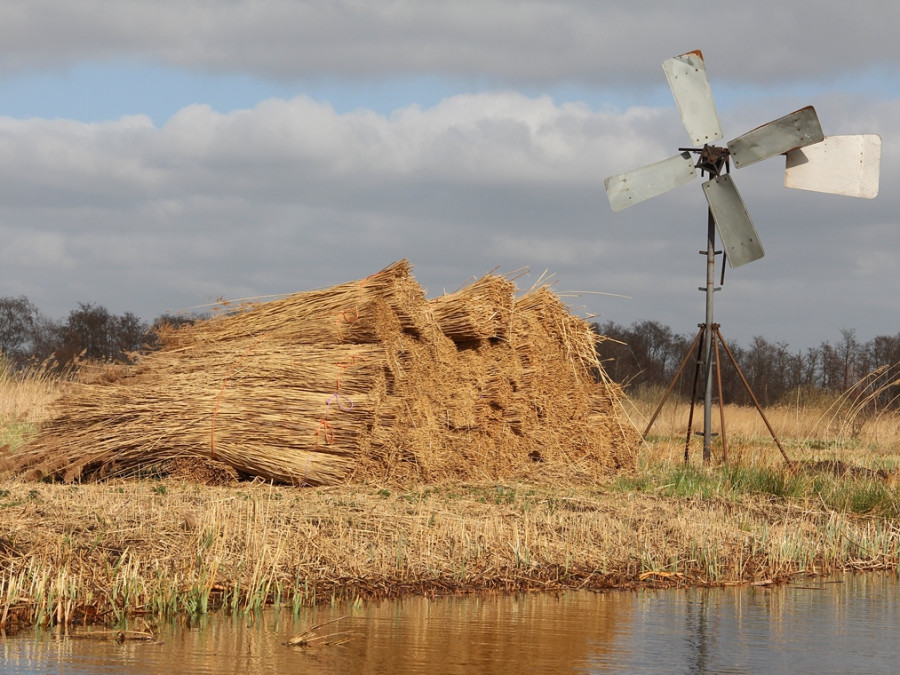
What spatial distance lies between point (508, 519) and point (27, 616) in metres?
4.40

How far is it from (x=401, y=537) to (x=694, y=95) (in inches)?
381

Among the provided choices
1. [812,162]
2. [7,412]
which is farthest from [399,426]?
[7,412]

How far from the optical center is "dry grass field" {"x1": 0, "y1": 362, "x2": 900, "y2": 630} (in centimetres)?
715

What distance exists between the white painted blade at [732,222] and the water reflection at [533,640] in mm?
8212

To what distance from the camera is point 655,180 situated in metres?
16.0

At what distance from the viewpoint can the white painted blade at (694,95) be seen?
1589cm

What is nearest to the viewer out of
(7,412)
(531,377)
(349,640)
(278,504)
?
(349,640)

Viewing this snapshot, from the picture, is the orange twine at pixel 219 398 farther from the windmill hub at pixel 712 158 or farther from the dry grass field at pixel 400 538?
the windmill hub at pixel 712 158

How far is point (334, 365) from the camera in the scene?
→ 39.5 ft

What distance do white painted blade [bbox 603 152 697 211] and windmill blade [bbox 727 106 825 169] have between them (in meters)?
0.68

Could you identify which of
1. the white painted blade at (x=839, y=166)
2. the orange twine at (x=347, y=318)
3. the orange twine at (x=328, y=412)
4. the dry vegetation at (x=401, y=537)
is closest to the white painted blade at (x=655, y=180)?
the white painted blade at (x=839, y=166)

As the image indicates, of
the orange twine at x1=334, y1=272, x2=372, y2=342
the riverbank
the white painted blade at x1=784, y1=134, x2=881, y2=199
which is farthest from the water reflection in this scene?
the white painted blade at x1=784, y1=134, x2=881, y2=199

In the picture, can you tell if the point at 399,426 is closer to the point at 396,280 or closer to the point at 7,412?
the point at 396,280

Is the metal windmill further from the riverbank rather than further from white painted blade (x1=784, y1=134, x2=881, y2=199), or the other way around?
the riverbank
